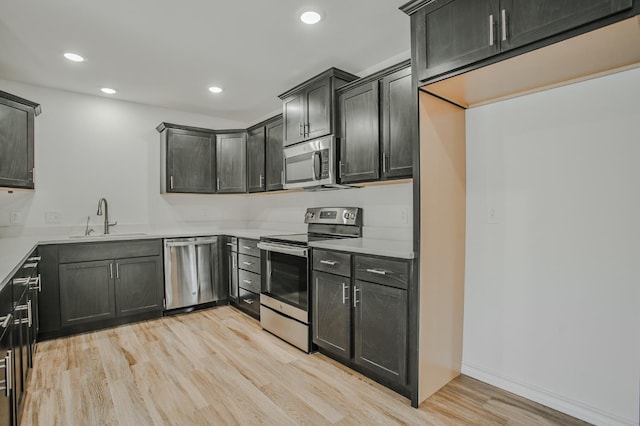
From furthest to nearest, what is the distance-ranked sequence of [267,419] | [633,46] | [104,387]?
[104,387] < [267,419] < [633,46]

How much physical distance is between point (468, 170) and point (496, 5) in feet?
3.52

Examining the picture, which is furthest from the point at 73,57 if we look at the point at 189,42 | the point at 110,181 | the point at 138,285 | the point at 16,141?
the point at 138,285

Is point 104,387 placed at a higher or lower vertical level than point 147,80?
lower

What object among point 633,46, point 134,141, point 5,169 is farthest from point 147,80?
point 633,46

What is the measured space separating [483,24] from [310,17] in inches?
45.6

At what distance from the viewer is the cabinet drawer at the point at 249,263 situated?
11.5 ft

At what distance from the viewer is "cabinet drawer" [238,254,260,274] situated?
11.5ft

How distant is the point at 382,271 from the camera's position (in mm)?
2176

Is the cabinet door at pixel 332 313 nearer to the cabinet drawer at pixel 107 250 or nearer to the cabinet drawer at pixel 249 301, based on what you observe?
the cabinet drawer at pixel 249 301

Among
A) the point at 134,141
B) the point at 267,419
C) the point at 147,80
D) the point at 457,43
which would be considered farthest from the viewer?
the point at 134,141

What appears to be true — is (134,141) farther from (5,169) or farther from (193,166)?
(5,169)

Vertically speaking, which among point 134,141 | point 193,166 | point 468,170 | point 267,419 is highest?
point 134,141

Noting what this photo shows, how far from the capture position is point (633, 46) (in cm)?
153

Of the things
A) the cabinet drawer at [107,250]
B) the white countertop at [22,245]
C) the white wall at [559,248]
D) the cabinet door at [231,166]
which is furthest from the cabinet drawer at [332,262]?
the cabinet door at [231,166]
